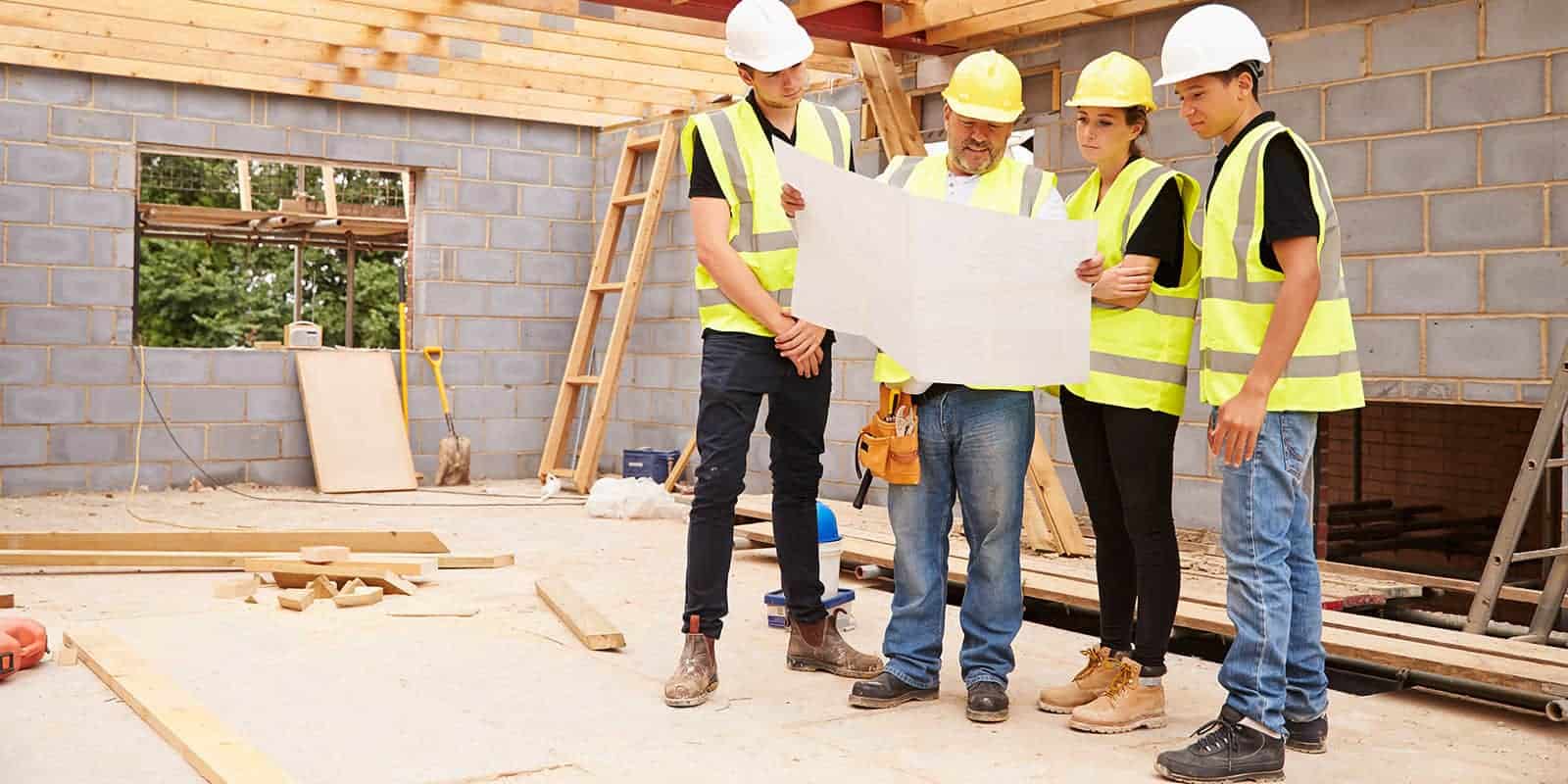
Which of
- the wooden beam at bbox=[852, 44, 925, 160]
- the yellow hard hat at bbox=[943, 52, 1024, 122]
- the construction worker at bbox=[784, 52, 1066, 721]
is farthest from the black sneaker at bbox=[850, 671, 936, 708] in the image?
the wooden beam at bbox=[852, 44, 925, 160]

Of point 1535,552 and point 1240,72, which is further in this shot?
point 1535,552

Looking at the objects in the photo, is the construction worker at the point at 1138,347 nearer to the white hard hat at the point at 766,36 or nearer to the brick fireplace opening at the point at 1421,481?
the white hard hat at the point at 766,36

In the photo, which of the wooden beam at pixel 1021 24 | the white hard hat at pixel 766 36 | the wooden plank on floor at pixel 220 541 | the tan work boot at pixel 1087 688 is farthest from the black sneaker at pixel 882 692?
the wooden beam at pixel 1021 24

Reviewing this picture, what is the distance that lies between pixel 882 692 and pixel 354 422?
575 cm

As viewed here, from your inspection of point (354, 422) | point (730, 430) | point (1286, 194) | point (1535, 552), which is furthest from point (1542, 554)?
point (354, 422)

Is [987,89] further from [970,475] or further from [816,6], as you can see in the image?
[816,6]

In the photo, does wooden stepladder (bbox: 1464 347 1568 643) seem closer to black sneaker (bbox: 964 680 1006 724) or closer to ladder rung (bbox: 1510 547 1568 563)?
ladder rung (bbox: 1510 547 1568 563)

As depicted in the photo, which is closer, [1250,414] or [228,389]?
[1250,414]

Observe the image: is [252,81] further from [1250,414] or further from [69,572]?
[1250,414]

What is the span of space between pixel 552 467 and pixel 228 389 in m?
1.85

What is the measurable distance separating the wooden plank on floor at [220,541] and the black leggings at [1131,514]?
114 inches

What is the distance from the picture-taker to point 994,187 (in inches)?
114

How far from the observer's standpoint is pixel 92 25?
673 cm

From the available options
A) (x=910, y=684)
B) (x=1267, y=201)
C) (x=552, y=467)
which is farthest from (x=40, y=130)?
(x=1267, y=201)
